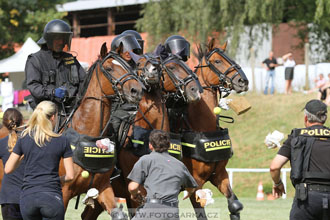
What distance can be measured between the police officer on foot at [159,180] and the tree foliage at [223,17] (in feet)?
67.2

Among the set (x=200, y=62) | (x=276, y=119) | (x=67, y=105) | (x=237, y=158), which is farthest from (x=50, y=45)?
(x=276, y=119)

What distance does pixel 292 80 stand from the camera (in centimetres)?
2650

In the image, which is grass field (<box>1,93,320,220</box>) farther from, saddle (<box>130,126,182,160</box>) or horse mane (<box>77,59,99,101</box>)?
horse mane (<box>77,59,99,101</box>)

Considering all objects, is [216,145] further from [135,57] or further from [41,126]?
[41,126]

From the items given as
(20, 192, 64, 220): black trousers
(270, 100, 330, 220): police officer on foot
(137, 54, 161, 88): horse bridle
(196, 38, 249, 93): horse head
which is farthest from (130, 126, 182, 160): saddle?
(20, 192, 64, 220): black trousers

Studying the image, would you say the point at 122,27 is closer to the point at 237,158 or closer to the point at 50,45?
the point at 237,158

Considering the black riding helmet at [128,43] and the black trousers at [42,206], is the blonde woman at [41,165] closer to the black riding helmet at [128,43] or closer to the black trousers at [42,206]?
the black trousers at [42,206]

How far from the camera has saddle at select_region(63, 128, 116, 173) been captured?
26.7 ft

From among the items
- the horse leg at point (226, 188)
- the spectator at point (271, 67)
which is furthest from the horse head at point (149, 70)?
the spectator at point (271, 67)

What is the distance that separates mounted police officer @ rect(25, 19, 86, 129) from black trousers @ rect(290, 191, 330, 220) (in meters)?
3.32

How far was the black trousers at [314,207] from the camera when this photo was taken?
22.3 feet

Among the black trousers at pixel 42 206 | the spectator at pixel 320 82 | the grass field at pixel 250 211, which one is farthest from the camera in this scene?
the spectator at pixel 320 82

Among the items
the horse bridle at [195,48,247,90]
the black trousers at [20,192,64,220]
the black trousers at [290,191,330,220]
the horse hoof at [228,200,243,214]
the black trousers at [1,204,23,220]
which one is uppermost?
the horse bridle at [195,48,247,90]

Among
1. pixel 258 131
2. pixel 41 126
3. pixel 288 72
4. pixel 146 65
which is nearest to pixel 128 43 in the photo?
pixel 146 65
